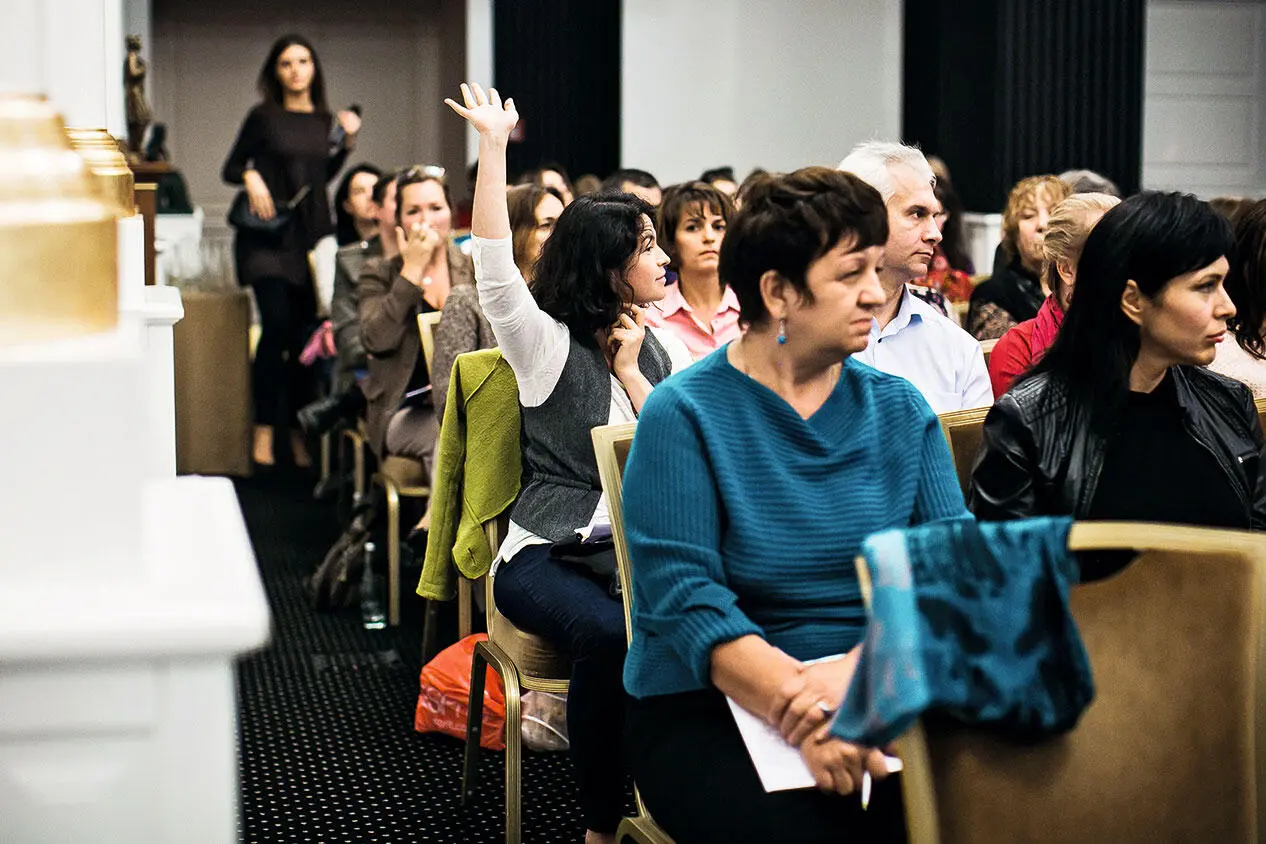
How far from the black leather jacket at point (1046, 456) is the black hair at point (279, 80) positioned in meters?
4.98

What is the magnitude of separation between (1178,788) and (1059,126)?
6.71 m

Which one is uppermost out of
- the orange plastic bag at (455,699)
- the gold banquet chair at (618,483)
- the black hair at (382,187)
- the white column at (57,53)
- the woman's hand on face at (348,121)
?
the woman's hand on face at (348,121)

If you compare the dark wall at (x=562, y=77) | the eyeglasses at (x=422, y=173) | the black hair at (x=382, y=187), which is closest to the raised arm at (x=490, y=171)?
the eyeglasses at (x=422, y=173)

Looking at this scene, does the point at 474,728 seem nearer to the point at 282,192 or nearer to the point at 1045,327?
the point at 1045,327

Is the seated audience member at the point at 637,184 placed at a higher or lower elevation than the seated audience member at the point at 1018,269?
higher

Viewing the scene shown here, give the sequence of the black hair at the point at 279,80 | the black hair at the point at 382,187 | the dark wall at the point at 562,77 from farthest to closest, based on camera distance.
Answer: the dark wall at the point at 562,77, the black hair at the point at 279,80, the black hair at the point at 382,187

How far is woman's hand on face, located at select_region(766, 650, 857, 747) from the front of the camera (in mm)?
1709

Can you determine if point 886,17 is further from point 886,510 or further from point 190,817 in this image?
point 190,817

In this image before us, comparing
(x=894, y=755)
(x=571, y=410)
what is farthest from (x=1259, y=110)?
(x=894, y=755)

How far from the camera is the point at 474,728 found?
3.01m

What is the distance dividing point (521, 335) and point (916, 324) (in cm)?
78

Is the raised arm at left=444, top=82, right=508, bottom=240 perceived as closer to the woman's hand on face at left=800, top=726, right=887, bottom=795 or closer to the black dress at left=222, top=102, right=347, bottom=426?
the woman's hand on face at left=800, top=726, right=887, bottom=795

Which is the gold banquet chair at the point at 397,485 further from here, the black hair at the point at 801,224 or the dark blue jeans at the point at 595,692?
the black hair at the point at 801,224

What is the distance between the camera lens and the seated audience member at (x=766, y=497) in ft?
5.89
